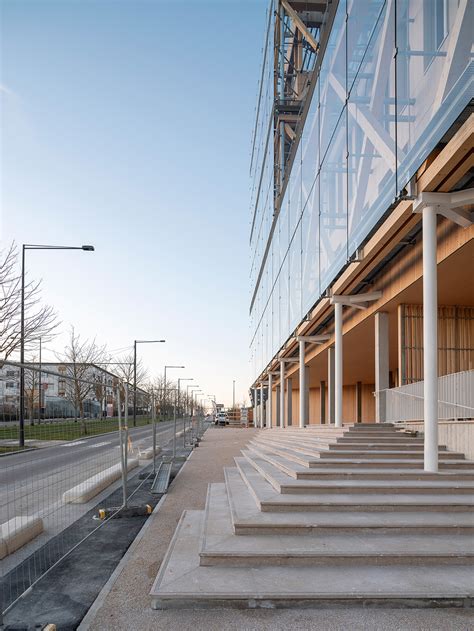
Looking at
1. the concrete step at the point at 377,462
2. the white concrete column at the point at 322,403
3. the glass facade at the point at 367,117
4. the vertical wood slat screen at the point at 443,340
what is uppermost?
the glass facade at the point at 367,117

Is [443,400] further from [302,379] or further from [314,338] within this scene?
[302,379]

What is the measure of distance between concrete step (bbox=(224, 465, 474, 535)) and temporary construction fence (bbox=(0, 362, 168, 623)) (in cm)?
→ 230

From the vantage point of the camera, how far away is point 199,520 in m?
8.66

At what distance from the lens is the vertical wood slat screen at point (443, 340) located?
17.7 meters

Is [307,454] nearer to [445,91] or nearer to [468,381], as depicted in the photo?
[468,381]

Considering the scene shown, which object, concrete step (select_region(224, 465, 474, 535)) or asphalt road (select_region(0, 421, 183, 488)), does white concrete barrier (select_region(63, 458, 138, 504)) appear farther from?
concrete step (select_region(224, 465, 474, 535))

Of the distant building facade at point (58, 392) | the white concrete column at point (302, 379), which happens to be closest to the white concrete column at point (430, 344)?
the distant building facade at point (58, 392)

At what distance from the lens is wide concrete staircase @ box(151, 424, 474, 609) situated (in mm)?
5543

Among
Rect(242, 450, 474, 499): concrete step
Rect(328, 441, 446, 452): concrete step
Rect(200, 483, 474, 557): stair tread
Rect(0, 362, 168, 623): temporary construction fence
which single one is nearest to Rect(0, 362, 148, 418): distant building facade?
Rect(0, 362, 168, 623): temporary construction fence

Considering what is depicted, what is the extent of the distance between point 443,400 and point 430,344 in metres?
3.74

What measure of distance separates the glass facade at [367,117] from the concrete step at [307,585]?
20.8ft

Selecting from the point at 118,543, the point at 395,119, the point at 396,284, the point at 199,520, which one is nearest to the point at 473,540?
the point at 199,520

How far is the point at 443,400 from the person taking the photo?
43.2 ft

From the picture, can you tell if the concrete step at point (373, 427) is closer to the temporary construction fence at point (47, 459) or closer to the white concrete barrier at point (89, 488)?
the white concrete barrier at point (89, 488)
